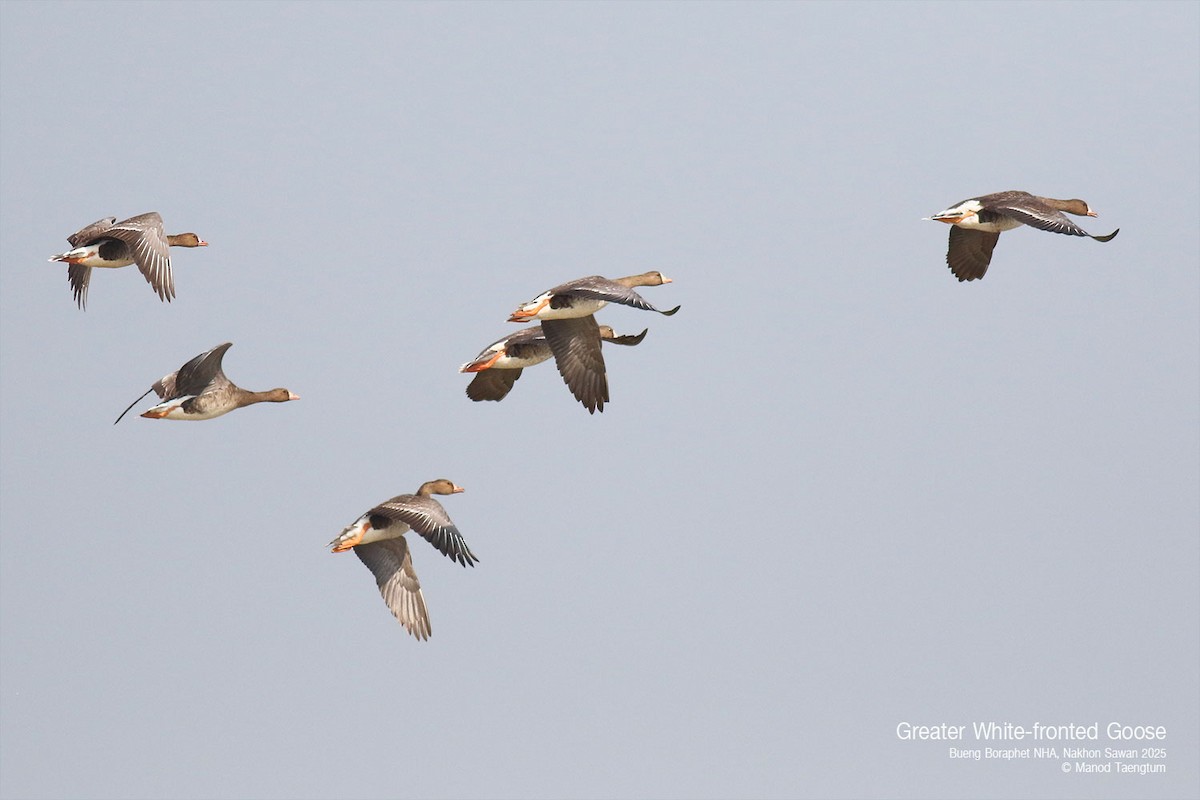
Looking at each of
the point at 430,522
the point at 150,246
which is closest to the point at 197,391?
the point at 150,246

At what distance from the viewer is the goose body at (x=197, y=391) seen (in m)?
27.2

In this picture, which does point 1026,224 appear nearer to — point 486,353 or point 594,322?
point 594,322

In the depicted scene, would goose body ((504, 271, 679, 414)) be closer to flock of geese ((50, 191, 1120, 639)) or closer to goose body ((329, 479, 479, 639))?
flock of geese ((50, 191, 1120, 639))

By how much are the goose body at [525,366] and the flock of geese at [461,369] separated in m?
0.02

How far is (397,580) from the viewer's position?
89.8 feet

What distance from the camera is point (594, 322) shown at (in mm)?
27219

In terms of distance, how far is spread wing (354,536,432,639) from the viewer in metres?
27.2

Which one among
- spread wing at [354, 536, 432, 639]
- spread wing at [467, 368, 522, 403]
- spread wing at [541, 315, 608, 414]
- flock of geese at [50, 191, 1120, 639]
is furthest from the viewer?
spread wing at [467, 368, 522, 403]

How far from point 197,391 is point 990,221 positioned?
40.5 ft

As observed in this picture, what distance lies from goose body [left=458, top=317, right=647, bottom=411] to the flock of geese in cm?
2

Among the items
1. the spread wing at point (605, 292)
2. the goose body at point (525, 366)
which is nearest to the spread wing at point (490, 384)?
the goose body at point (525, 366)

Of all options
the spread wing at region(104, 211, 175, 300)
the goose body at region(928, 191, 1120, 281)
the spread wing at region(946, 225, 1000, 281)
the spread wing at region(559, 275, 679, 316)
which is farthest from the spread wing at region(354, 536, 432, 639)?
the spread wing at region(946, 225, 1000, 281)

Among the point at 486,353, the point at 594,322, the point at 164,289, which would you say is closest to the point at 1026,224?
the point at 594,322

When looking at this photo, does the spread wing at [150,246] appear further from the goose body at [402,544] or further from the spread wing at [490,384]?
the spread wing at [490,384]
